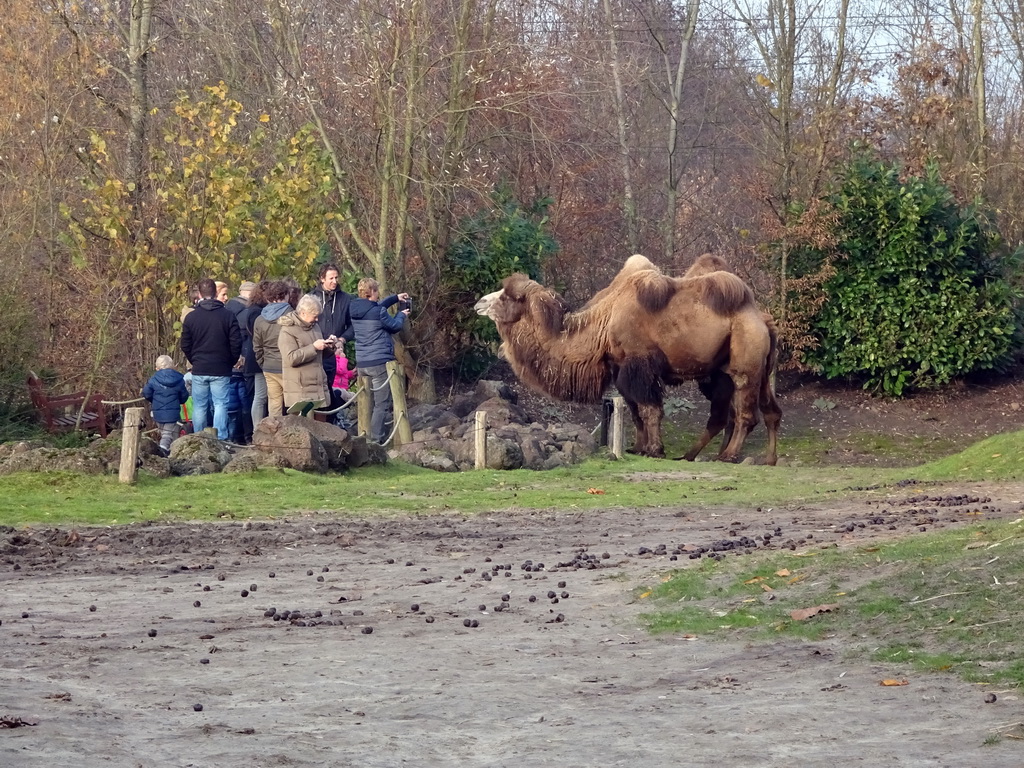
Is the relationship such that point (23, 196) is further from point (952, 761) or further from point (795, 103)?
point (952, 761)

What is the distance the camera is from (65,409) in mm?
20531

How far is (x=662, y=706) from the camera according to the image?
6617mm

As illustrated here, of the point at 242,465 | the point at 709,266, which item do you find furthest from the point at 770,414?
the point at 242,465

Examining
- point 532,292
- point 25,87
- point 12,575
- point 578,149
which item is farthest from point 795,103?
point 12,575

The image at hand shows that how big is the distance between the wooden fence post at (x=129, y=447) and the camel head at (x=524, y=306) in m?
8.20

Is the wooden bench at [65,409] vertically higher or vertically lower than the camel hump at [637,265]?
lower

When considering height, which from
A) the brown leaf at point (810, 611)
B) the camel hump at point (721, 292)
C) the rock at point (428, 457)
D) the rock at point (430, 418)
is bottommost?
the brown leaf at point (810, 611)

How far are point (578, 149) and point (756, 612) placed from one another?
21527 mm

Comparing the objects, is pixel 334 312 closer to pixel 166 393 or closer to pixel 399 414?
pixel 399 414

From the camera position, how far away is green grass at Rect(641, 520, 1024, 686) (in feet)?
23.9

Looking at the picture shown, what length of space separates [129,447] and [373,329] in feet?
14.6

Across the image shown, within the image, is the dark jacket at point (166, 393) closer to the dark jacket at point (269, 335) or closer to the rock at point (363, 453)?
the dark jacket at point (269, 335)

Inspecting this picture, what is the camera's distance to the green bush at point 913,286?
2734 cm

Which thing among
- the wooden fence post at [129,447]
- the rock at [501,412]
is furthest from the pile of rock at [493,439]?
the wooden fence post at [129,447]
